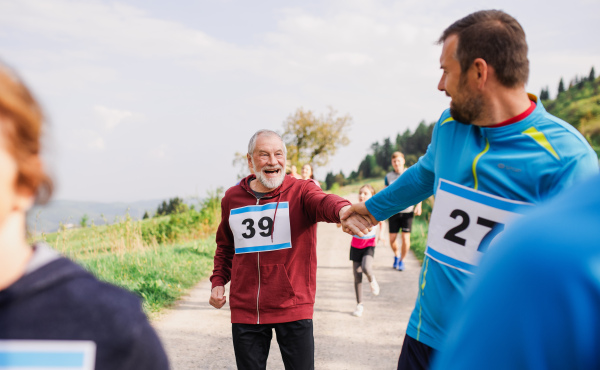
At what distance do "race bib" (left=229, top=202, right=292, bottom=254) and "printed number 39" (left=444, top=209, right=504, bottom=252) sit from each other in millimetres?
1313

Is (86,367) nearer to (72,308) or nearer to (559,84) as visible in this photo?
(72,308)

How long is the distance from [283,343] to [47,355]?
100 inches

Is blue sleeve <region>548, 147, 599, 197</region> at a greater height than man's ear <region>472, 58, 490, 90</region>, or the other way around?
man's ear <region>472, 58, 490, 90</region>

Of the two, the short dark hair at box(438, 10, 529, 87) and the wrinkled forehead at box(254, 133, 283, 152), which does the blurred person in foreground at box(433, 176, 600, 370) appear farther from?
the wrinkled forehead at box(254, 133, 283, 152)

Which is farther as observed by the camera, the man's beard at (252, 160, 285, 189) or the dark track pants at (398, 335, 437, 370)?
the man's beard at (252, 160, 285, 189)

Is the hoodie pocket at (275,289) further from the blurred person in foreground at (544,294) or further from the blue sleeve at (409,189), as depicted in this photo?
the blurred person in foreground at (544,294)

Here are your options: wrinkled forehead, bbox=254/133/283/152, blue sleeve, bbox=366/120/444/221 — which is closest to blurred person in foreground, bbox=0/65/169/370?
blue sleeve, bbox=366/120/444/221

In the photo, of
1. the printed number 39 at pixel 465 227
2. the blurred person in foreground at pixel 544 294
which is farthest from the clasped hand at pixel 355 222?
the blurred person in foreground at pixel 544 294

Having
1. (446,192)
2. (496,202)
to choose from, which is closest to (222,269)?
(446,192)

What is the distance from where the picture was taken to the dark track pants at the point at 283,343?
3256mm

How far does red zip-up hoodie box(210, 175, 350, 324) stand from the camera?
322 centimetres

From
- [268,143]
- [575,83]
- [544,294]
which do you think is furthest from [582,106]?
[544,294]

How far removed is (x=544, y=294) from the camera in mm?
546

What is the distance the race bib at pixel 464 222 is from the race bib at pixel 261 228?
1.20 meters
